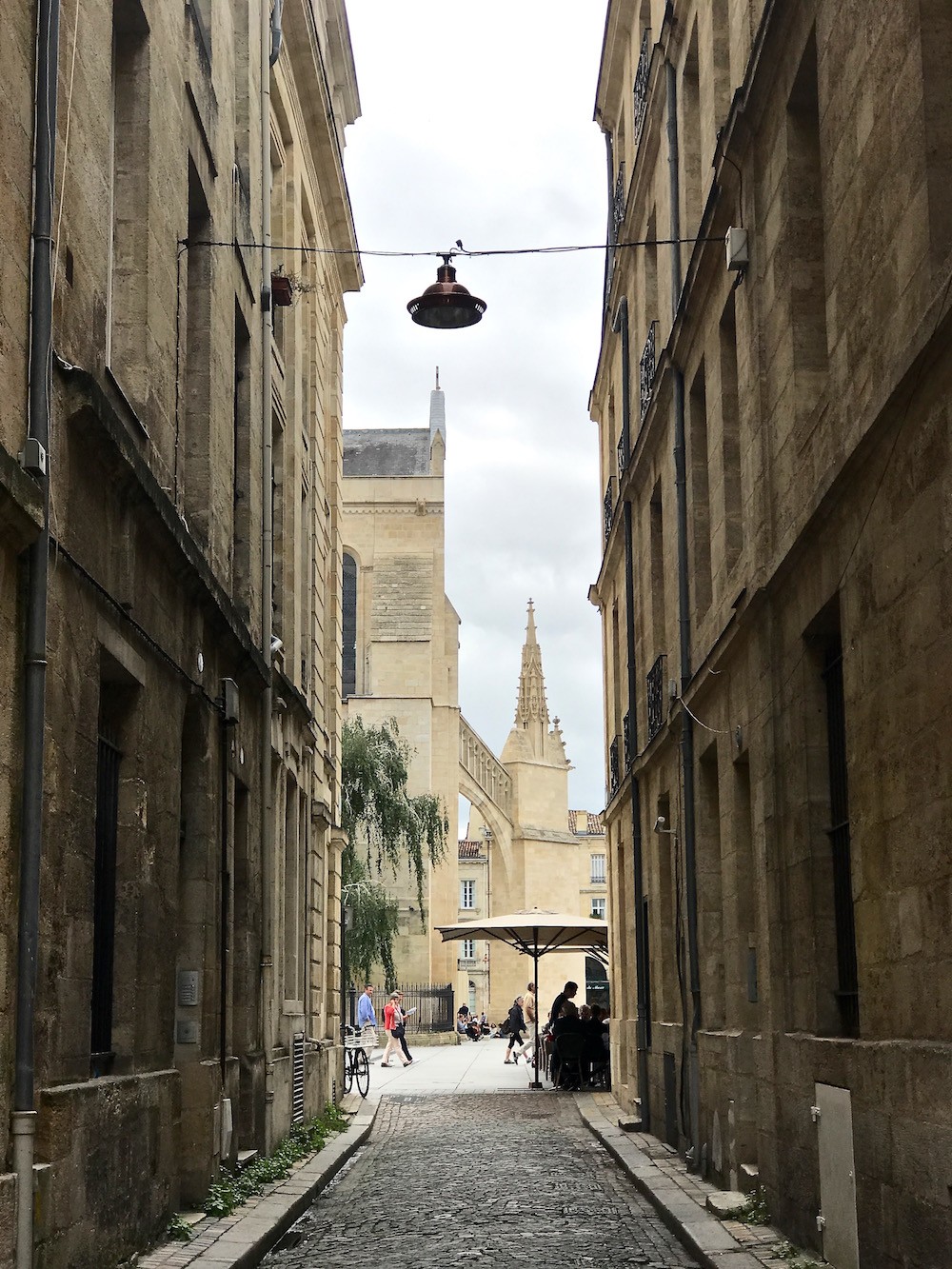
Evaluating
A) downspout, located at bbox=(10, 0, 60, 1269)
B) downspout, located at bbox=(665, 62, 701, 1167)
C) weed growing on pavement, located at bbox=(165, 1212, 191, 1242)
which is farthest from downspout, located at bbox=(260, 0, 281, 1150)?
downspout, located at bbox=(10, 0, 60, 1269)

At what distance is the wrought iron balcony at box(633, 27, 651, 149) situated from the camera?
60.3 ft

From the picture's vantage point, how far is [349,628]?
53938mm

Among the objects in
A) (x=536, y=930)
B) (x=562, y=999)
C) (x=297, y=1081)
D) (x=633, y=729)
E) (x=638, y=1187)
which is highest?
(x=633, y=729)

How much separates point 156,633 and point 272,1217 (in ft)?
12.1

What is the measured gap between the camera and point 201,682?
11617mm

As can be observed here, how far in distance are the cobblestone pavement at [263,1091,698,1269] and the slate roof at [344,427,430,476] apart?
40.1 meters

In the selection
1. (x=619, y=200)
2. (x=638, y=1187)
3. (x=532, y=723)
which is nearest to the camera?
(x=638, y=1187)

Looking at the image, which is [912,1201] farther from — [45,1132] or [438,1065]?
[438,1065]

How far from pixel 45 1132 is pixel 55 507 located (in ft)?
8.66

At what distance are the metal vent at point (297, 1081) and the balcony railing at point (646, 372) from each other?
714cm

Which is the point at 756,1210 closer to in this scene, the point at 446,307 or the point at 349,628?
the point at 446,307

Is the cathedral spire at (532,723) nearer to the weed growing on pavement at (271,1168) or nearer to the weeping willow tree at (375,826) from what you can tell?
the weeping willow tree at (375,826)

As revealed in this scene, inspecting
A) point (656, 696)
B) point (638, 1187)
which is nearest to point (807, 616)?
point (638, 1187)

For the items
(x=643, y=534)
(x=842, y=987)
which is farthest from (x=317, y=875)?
(x=842, y=987)
